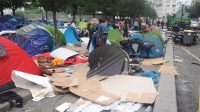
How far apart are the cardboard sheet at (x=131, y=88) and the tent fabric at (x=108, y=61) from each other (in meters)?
0.63

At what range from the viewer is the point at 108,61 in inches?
376

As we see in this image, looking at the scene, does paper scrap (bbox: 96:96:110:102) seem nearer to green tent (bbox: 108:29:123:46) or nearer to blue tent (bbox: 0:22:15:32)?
green tent (bbox: 108:29:123:46)

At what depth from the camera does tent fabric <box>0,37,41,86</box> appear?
7.98 meters

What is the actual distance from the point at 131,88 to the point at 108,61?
1866 millimetres

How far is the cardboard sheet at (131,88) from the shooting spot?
7.21 meters

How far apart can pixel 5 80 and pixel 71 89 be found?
5.33 ft

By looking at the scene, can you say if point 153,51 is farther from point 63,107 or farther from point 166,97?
point 63,107

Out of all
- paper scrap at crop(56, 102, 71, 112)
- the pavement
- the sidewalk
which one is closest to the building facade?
the pavement

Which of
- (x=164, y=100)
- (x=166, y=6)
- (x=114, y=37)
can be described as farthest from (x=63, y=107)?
(x=166, y=6)

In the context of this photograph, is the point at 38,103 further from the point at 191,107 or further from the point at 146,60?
the point at 146,60

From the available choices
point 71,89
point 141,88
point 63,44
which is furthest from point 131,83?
point 63,44

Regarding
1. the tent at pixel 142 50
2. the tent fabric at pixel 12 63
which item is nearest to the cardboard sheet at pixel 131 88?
the tent fabric at pixel 12 63

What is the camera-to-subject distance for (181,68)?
12.8m

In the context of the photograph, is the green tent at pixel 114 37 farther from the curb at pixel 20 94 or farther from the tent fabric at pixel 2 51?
the curb at pixel 20 94
